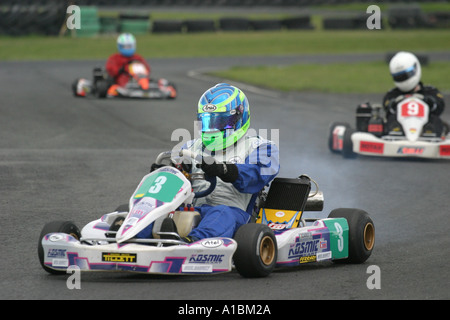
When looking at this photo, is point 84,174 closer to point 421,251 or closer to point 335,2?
point 421,251

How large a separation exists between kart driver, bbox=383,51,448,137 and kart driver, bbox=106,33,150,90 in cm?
622

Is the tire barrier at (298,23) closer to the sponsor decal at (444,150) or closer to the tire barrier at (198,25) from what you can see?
the tire barrier at (198,25)

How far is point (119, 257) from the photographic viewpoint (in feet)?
16.9

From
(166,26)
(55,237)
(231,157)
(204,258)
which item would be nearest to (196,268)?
(204,258)

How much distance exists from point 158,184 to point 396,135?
7.30m

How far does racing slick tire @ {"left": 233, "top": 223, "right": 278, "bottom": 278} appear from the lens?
535 cm

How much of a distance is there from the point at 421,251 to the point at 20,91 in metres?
12.7

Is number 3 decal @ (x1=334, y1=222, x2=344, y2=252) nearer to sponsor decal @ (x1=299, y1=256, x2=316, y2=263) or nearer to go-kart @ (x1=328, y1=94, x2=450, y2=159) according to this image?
sponsor decal @ (x1=299, y1=256, x2=316, y2=263)

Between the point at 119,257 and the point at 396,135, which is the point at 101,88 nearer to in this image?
the point at 396,135

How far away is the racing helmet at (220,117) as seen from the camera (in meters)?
6.07

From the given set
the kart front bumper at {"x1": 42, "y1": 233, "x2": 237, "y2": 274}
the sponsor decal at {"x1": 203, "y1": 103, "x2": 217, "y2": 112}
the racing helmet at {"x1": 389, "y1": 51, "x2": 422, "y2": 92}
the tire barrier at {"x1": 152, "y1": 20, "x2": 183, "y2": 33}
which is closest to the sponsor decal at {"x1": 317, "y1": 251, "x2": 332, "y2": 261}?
the kart front bumper at {"x1": 42, "y1": 233, "x2": 237, "y2": 274}

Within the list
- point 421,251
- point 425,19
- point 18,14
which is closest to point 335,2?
point 425,19

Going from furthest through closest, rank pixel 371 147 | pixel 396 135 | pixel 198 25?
pixel 198 25 → pixel 396 135 → pixel 371 147
